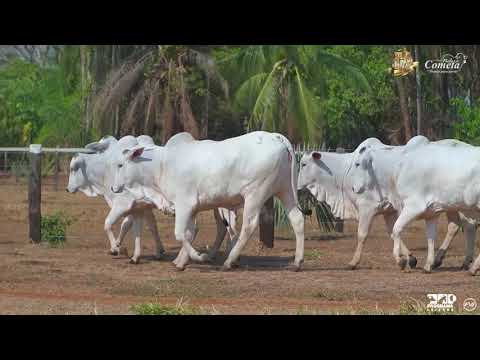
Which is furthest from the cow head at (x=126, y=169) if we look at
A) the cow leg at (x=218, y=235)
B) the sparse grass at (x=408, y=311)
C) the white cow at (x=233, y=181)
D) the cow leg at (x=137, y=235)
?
the sparse grass at (x=408, y=311)

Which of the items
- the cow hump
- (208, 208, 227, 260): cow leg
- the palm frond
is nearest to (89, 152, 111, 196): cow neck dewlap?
(208, 208, 227, 260): cow leg

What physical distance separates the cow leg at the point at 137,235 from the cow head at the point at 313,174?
2.32 m

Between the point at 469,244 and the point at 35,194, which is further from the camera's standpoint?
the point at 35,194

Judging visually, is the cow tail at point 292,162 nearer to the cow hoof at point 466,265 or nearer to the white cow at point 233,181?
the white cow at point 233,181

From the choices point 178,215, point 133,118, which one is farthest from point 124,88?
point 178,215

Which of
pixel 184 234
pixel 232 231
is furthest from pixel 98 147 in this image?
pixel 184 234

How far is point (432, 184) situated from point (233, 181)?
8.17 ft

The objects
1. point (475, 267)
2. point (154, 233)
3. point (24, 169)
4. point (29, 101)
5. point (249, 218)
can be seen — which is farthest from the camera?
point (29, 101)

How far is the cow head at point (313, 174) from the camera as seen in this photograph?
47.5 feet

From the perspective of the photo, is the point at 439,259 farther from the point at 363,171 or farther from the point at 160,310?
the point at 160,310

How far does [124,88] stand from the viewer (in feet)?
56.3

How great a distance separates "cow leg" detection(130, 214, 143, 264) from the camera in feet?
45.3

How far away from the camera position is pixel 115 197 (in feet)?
47.2

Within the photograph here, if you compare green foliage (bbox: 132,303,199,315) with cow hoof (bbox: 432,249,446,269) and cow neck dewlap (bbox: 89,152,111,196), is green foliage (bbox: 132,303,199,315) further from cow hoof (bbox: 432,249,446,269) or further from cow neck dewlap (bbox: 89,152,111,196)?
cow neck dewlap (bbox: 89,152,111,196)
